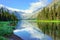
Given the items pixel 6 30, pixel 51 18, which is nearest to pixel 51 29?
pixel 51 18

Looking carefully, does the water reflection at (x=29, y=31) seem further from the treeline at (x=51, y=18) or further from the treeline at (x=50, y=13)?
the treeline at (x=50, y=13)

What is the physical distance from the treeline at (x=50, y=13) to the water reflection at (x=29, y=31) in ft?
0.62

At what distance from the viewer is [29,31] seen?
6.78ft

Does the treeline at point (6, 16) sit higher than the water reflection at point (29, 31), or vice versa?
→ the treeline at point (6, 16)

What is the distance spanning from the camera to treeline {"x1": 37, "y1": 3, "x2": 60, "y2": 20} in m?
2.06

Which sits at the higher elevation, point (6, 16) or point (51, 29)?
point (6, 16)

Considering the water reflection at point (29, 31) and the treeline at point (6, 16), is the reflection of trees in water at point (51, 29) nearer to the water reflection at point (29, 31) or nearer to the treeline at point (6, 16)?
the water reflection at point (29, 31)

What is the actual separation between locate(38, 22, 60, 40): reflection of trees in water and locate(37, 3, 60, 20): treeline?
109 millimetres

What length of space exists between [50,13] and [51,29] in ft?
0.95

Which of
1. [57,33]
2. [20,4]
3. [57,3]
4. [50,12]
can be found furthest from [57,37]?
[20,4]

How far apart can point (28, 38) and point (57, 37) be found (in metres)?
0.51

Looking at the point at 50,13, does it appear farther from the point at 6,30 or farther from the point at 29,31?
the point at 6,30

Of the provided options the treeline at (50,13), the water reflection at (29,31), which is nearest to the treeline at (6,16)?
the water reflection at (29,31)

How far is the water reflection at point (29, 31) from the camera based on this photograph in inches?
Answer: 79.9
